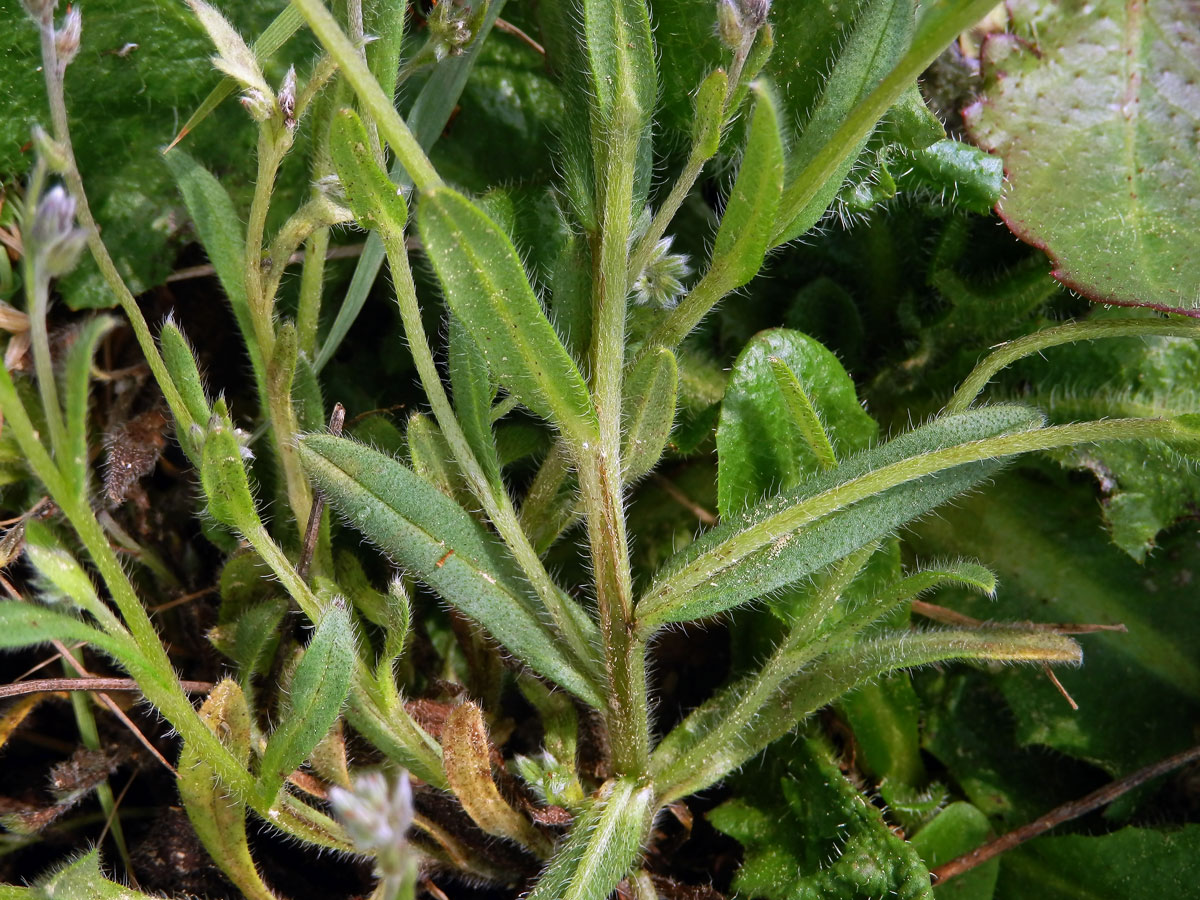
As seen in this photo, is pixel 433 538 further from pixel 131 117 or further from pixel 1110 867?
pixel 1110 867

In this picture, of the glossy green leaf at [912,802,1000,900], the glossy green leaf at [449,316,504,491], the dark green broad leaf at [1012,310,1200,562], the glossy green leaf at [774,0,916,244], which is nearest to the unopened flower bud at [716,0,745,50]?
the glossy green leaf at [774,0,916,244]

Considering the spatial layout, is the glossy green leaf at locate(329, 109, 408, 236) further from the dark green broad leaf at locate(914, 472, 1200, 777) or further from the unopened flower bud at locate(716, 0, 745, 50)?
the dark green broad leaf at locate(914, 472, 1200, 777)

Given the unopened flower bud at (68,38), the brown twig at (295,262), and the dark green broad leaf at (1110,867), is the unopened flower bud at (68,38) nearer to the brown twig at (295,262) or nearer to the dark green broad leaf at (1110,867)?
the brown twig at (295,262)

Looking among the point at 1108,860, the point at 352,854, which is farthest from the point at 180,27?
the point at 1108,860

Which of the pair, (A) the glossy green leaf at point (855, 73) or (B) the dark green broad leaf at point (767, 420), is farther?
(B) the dark green broad leaf at point (767, 420)

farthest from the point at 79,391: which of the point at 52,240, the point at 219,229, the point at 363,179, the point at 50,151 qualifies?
→ the point at 219,229

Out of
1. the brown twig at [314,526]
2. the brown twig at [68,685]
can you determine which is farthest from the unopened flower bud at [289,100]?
the brown twig at [68,685]
